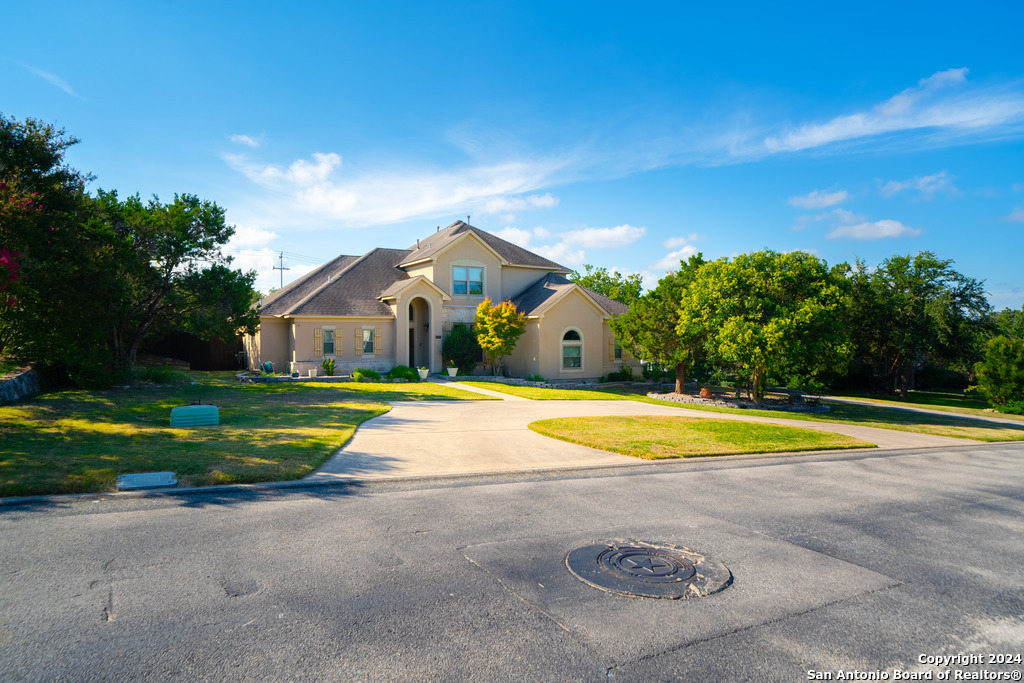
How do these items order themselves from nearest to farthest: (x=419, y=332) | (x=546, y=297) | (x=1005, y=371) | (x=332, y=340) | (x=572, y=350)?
(x=1005, y=371)
(x=332, y=340)
(x=572, y=350)
(x=546, y=297)
(x=419, y=332)

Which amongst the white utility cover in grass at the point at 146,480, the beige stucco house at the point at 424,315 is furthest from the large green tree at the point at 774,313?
the white utility cover in grass at the point at 146,480

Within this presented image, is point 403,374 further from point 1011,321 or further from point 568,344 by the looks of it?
point 1011,321

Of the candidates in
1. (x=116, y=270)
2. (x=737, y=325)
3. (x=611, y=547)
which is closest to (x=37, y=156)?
(x=116, y=270)

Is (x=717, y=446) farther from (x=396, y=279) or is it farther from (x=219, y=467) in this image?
(x=396, y=279)

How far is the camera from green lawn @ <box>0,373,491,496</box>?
820cm

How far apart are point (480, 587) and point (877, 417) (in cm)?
2380

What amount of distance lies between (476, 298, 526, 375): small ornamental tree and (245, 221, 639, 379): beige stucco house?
1693mm

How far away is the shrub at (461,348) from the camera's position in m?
30.2

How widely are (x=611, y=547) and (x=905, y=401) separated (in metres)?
35.9

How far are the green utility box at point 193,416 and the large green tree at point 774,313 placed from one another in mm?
18302

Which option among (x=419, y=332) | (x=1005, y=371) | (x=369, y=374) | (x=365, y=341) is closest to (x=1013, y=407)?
(x=1005, y=371)

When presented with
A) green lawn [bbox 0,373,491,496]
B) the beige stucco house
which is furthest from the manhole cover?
the beige stucco house

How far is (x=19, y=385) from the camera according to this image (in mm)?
15727

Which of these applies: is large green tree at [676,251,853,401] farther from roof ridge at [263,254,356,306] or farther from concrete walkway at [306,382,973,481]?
roof ridge at [263,254,356,306]
